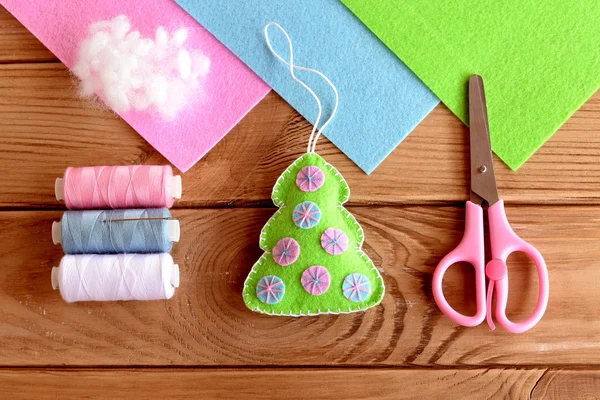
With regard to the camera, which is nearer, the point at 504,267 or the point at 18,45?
the point at 504,267

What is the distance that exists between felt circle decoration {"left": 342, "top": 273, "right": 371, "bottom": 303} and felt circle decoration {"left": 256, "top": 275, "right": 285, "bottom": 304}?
0.08 meters

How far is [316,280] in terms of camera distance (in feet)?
2.53

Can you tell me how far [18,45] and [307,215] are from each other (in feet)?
1.60

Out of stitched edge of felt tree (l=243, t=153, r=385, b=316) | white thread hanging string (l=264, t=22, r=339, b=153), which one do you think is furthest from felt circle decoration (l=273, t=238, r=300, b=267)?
white thread hanging string (l=264, t=22, r=339, b=153)

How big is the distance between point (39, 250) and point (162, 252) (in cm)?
18

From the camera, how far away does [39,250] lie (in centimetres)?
83

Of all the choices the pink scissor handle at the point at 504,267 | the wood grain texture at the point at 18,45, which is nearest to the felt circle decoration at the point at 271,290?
the pink scissor handle at the point at 504,267

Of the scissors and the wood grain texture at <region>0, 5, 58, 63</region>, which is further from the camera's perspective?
the wood grain texture at <region>0, 5, 58, 63</region>

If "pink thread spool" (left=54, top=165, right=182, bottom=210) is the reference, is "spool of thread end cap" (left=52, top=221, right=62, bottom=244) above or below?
below

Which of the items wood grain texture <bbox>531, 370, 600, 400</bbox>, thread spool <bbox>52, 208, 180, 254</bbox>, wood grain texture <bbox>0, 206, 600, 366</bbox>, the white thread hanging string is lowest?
wood grain texture <bbox>531, 370, 600, 400</bbox>

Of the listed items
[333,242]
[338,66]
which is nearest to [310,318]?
[333,242]

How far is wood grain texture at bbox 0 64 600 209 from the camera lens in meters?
0.82

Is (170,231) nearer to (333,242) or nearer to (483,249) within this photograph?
(333,242)

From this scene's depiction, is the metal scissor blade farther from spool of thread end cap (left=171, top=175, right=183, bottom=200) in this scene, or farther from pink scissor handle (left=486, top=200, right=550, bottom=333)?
spool of thread end cap (left=171, top=175, right=183, bottom=200)
